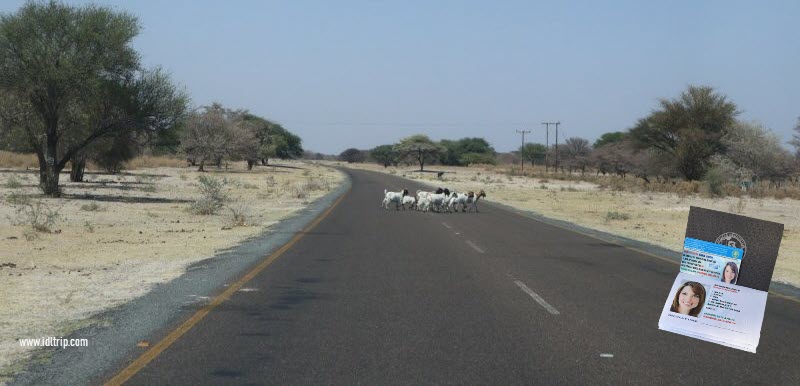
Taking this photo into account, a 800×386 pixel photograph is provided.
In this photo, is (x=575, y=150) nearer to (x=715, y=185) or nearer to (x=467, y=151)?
(x=467, y=151)

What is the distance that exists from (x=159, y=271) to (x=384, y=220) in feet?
40.3

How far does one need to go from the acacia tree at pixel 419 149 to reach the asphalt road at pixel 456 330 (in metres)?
131

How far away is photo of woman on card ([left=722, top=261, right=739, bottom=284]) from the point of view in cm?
530

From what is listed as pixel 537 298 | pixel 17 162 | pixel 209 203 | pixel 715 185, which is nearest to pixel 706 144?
pixel 715 185

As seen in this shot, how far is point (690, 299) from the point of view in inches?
221

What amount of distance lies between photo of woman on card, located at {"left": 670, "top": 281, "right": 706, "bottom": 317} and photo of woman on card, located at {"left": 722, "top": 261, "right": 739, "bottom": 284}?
21cm

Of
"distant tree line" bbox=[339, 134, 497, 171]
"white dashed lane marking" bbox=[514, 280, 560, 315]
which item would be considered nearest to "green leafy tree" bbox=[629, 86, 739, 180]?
"white dashed lane marking" bbox=[514, 280, 560, 315]

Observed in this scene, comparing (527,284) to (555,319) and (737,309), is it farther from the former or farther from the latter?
(737,309)

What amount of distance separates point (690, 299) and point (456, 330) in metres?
2.98

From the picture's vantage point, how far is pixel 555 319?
883 cm

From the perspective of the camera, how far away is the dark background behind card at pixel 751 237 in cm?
513

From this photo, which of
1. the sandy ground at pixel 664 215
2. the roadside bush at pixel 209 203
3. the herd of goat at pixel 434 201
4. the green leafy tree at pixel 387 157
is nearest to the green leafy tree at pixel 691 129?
the sandy ground at pixel 664 215

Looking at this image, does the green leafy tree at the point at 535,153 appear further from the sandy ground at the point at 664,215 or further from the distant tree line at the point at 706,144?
the sandy ground at the point at 664,215

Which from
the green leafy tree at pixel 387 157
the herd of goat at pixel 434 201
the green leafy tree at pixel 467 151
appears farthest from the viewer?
the green leafy tree at pixel 467 151
